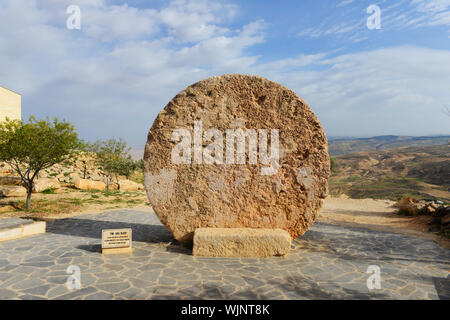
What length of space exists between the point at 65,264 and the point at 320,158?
597 centimetres

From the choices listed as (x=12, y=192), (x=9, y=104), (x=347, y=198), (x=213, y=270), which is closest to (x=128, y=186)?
(x=12, y=192)

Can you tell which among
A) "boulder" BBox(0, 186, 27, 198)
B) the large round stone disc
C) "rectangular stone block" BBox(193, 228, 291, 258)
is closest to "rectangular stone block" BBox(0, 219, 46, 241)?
the large round stone disc

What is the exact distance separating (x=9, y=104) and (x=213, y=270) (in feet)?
97.3

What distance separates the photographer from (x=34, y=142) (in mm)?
10852

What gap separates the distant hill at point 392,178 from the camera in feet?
82.0

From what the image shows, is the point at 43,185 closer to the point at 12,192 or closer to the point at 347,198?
the point at 12,192

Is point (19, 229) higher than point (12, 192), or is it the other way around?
point (12, 192)

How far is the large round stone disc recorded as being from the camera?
6.67 meters

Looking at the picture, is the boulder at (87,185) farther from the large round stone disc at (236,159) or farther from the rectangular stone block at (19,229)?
the large round stone disc at (236,159)

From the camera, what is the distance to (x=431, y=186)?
27.8 metres

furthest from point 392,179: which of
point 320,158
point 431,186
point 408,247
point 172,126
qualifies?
point 172,126

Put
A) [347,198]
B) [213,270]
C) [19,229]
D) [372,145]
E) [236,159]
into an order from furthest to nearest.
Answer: [372,145]
[347,198]
[19,229]
[236,159]
[213,270]

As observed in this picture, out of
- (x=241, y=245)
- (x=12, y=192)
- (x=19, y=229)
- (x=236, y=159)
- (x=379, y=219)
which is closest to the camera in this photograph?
(x=241, y=245)
